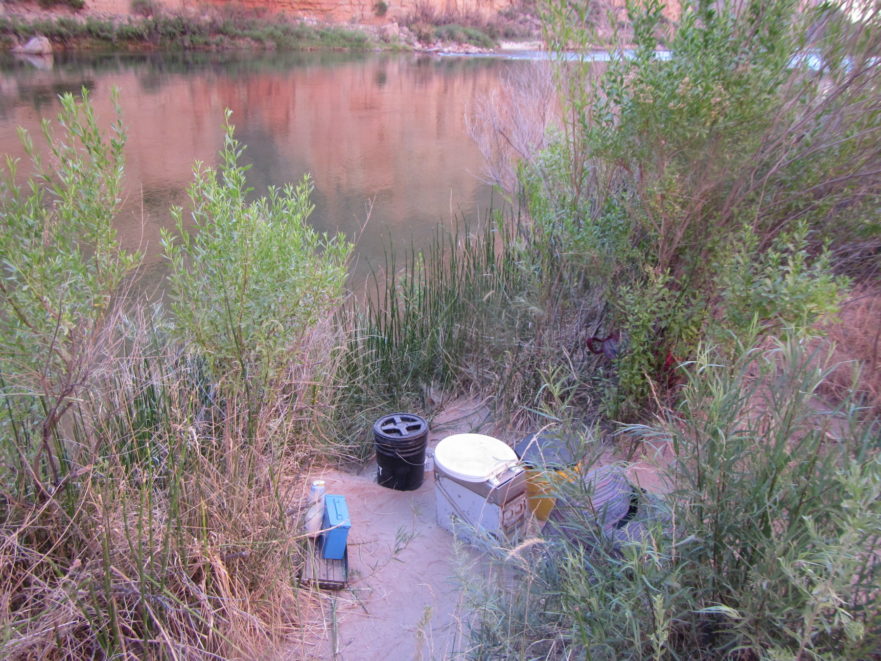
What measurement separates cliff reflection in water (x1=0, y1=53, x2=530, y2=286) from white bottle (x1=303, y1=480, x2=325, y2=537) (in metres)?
3.44

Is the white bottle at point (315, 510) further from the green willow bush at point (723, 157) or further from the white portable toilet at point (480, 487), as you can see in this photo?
the green willow bush at point (723, 157)

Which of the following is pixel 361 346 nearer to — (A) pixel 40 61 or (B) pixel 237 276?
(B) pixel 237 276

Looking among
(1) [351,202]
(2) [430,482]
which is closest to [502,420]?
(2) [430,482]

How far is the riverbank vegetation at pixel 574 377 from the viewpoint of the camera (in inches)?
62.7

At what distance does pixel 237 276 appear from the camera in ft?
8.59

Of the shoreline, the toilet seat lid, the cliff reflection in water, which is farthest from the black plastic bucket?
the shoreline

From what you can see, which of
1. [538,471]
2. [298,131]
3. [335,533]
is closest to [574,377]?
[538,471]

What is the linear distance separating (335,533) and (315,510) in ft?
0.64

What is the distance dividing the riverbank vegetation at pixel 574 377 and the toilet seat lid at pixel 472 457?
300mm

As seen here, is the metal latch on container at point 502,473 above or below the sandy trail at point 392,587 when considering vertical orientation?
above

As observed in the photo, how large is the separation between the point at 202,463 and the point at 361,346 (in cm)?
161

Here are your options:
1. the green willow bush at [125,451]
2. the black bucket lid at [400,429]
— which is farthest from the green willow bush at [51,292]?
the black bucket lid at [400,429]

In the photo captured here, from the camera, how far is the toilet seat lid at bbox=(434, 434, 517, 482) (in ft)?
8.75

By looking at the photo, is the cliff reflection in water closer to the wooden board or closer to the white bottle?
the white bottle
